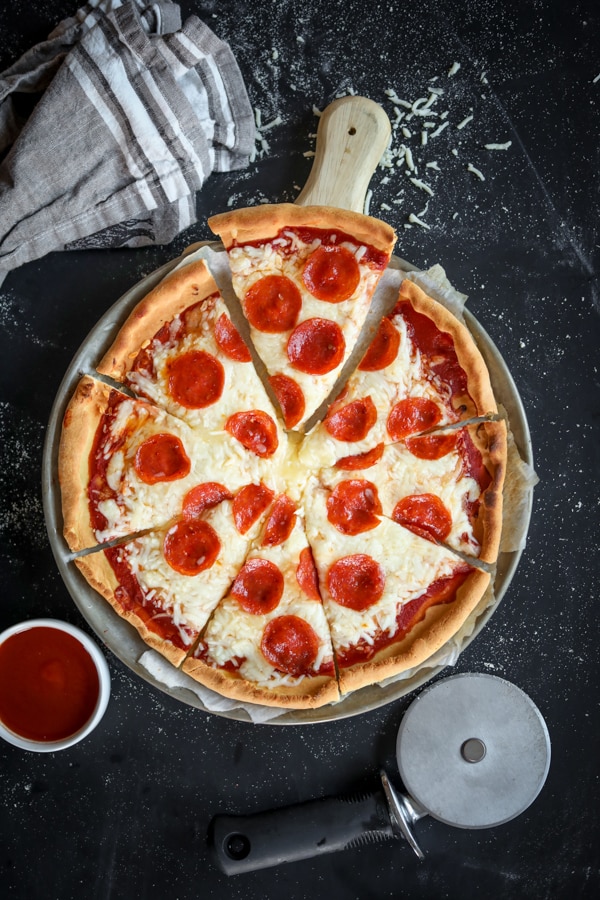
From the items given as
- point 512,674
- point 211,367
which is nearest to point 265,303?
point 211,367

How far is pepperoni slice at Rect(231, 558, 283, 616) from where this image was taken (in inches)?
118

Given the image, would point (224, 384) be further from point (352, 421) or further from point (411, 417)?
point (411, 417)

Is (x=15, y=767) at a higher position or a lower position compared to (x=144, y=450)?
lower

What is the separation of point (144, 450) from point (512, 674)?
1913 millimetres

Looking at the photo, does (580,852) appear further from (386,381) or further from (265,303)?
(265,303)

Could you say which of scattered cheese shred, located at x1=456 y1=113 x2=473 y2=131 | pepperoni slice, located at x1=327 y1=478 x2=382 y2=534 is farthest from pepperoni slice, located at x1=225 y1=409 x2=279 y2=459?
scattered cheese shred, located at x1=456 y1=113 x2=473 y2=131

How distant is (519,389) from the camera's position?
11.3 ft

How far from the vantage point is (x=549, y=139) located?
3.46 meters

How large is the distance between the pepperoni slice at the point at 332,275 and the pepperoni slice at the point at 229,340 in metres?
0.34

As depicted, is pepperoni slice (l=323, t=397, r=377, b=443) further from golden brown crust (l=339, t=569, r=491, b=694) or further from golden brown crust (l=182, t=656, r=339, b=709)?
golden brown crust (l=182, t=656, r=339, b=709)

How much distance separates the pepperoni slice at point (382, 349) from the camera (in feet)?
9.82

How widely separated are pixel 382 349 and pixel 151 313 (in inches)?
35.9

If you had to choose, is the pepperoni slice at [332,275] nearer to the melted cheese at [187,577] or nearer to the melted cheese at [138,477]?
the melted cheese at [138,477]

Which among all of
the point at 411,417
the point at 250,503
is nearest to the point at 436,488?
the point at 411,417
